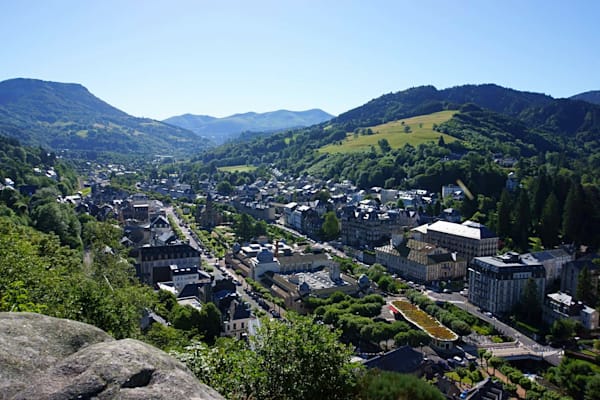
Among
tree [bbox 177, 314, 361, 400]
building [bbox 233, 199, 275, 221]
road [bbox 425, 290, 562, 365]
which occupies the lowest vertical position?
road [bbox 425, 290, 562, 365]

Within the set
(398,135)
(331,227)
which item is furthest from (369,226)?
(398,135)

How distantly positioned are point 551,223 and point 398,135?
87.7 meters

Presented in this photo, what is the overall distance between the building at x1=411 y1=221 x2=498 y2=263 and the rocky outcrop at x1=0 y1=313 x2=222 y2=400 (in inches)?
2122

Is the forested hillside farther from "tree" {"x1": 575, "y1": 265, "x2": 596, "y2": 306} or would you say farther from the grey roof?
the grey roof

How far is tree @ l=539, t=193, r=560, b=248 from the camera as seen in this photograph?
185 ft

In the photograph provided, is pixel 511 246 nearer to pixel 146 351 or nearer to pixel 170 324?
pixel 170 324

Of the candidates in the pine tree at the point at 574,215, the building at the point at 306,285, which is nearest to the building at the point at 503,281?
the building at the point at 306,285

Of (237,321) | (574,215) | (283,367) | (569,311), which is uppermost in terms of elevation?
(283,367)

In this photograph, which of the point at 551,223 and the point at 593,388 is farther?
the point at 551,223

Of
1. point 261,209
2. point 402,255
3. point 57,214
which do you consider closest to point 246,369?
point 402,255

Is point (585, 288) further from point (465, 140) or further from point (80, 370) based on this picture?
point (465, 140)

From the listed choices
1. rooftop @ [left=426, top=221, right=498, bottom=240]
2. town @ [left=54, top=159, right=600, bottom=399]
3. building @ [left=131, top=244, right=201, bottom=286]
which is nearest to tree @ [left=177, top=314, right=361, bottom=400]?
town @ [left=54, top=159, right=600, bottom=399]

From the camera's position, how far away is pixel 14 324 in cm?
599

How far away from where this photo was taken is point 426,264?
169ft
